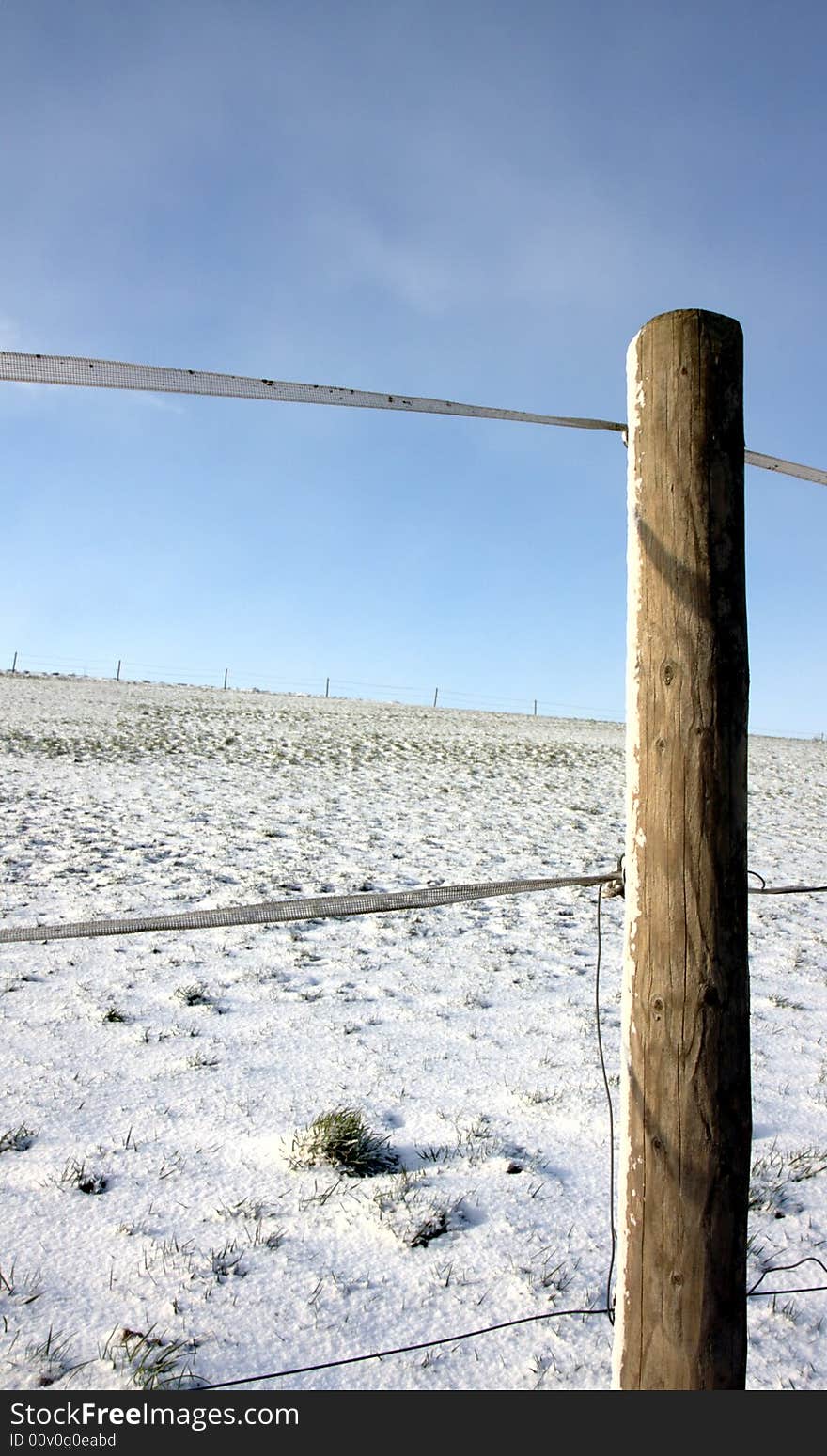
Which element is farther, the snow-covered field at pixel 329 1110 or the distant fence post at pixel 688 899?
the snow-covered field at pixel 329 1110

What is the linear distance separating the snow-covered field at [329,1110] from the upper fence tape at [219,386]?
2.84 metres

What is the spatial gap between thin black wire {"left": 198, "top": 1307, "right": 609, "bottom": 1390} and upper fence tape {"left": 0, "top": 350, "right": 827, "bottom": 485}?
9.40 ft

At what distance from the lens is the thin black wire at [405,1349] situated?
2.47 metres

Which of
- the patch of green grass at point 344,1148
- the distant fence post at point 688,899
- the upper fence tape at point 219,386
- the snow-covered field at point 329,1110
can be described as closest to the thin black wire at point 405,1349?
the snow-covered field at point 329,1110

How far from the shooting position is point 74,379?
7.22 ft

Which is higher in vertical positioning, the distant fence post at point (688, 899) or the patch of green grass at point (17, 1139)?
the distant fence post at point (688, 899)

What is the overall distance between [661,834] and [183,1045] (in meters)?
3.80

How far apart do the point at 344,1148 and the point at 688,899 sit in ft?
8.08

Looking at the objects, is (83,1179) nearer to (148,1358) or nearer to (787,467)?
(148,1358)

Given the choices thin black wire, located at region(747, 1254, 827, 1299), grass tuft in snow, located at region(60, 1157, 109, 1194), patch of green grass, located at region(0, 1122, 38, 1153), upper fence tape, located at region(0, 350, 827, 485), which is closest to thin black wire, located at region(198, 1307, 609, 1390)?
thin black wire, located at region(747, 1254, 827, 1299)

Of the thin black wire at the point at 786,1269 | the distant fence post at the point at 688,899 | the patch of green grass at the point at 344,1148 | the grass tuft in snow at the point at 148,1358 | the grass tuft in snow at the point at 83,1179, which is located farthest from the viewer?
the patch of green grass at the point at 344,1148

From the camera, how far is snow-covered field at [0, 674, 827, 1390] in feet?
8.84

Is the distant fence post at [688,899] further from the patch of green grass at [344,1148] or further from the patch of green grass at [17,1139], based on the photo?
the patch of green grass at [17,1139]

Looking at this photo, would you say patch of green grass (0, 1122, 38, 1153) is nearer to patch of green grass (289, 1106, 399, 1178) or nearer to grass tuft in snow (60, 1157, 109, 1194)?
grass tuft in snow (60, 1157, 109, 1194)
